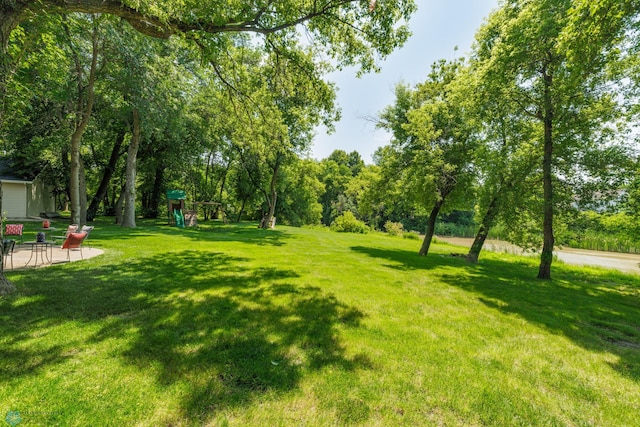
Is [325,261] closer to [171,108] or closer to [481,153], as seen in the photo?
[481,153]

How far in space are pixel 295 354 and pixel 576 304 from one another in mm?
7246

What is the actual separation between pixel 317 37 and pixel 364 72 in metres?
1.70

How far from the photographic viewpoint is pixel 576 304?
6.62 m

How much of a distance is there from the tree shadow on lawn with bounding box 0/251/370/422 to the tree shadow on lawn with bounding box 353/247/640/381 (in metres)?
3.63

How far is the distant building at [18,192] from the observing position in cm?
1867

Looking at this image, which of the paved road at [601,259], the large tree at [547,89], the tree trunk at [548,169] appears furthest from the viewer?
the paved road at [601,259]

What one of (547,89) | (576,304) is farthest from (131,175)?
(576,304)

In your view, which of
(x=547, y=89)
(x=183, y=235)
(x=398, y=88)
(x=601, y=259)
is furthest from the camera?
(x=601, y=259)

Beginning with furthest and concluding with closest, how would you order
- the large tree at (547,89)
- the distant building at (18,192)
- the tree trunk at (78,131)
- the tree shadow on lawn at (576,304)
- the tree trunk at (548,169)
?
the distant building at (18,192)
the tree trunk at (78,131)
the tree trunk at (548,169)
the large tree at (547,89)
the tree shadow on lawn at (576,304)

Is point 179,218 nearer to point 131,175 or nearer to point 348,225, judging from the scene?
point 131,175

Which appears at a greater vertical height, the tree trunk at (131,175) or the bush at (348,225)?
the tree trunk at (131,175)

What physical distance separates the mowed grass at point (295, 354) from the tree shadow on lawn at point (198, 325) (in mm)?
23

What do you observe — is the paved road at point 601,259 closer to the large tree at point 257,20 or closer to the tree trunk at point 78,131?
the large tree at point 257,20

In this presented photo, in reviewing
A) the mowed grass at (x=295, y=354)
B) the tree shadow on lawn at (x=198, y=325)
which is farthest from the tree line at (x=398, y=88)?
the mowed grass at (x=295, y=354)
